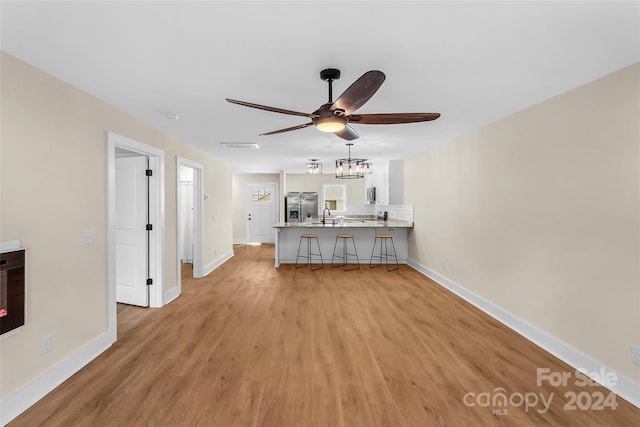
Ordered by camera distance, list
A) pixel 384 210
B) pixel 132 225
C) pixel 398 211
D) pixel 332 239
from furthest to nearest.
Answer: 1. pixel 384 210
2. pixel 398 211
3. pixel 332 239
4. pixel 132 225

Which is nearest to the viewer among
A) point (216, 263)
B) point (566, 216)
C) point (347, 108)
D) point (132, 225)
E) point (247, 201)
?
point (347, 108)

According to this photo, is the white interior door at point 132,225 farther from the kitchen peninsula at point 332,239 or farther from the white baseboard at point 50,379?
the kitchen peninsula at point 332,239

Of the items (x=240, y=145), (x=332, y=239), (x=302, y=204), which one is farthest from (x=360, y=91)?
(x=302, y=204)

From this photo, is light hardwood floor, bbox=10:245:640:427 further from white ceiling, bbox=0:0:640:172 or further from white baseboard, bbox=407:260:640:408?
white ceiling, bbox=0:0:640:172

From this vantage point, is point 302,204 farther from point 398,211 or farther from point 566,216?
point 566,216

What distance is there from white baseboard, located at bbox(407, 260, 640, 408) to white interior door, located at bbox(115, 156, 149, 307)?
4411mm

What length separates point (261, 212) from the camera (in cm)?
957

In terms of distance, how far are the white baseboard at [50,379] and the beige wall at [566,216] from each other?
4229 millimetres

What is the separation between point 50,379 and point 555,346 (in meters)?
→ 4.22

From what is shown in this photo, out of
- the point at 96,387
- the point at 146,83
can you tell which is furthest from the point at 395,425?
the point at 146,83

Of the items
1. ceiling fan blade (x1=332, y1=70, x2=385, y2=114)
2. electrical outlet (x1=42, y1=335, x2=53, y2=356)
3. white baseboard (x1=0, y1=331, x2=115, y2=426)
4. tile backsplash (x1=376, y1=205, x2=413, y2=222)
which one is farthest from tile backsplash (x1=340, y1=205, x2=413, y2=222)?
electrical outlet (x1=42, y1=335, x2=53, y2=356)

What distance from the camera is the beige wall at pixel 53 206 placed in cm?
194

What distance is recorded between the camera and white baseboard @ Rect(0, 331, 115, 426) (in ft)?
6.13

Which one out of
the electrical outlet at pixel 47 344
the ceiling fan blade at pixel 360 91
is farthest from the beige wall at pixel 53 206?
the ceiling fan blade at pixel 360 91
